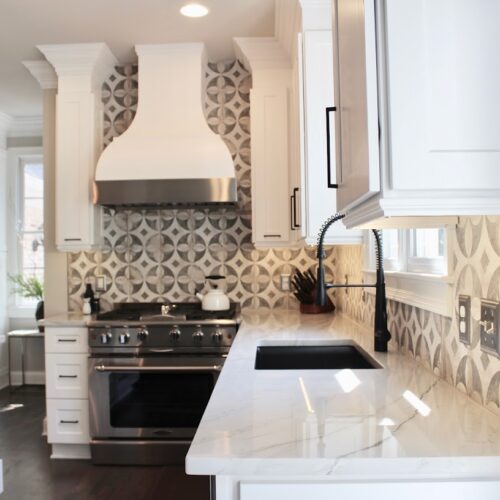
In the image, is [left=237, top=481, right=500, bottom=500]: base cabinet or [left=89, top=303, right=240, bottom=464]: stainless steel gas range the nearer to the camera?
[left=237, top=481, right=500, bottom=500]: base cabinet

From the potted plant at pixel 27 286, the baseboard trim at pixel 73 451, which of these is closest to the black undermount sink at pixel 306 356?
the baseboard trim at pixel 73 451

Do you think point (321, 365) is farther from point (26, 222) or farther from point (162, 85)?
point (26, 222)

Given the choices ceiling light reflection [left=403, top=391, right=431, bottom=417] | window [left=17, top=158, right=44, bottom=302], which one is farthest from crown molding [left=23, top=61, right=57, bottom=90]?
ceiling light reflection [left=403, top=391, right=431, bottom=417]

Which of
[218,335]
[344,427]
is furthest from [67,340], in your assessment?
[344,427]

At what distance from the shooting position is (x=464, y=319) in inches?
49.3

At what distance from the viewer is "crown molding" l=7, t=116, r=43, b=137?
4.77 m

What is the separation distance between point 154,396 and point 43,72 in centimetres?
240

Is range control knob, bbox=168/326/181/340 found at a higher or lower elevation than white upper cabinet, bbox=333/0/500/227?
lower

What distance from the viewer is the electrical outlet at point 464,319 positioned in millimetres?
1233

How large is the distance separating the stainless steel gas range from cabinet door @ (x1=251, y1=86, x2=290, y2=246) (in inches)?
27.1

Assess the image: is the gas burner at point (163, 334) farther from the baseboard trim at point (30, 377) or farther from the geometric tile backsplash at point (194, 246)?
the baseboard trim at point (30, 377)

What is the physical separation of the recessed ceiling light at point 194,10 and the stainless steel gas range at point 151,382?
5.93 feet

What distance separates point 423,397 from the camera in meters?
1.23

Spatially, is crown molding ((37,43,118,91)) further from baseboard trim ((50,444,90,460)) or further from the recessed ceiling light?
baseboard trim ((50,444,90,460))
